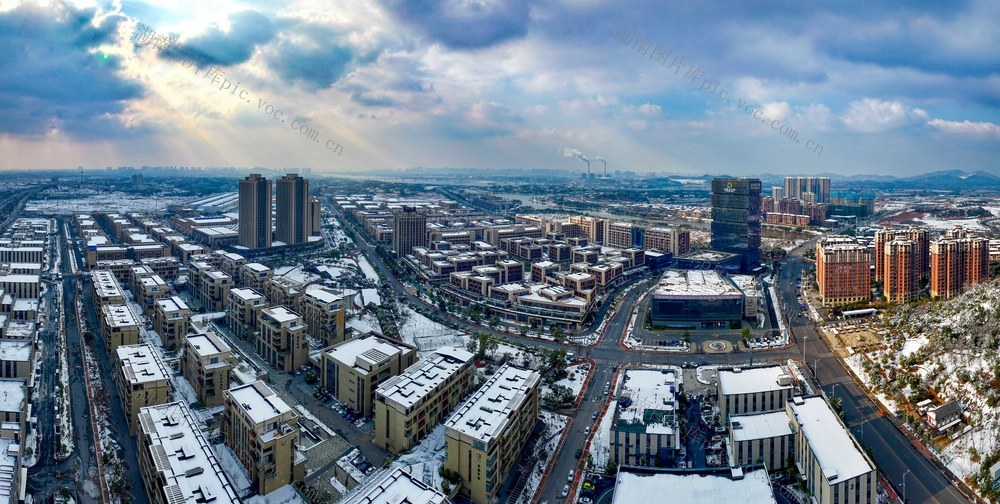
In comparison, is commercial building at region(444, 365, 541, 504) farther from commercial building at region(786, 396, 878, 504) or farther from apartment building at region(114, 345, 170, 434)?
apartment building at region(114, 345, 170, 434)

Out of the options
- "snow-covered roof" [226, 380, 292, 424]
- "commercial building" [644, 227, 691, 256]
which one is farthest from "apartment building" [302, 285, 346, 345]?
"commercial building" [644, 227, 691, 256]

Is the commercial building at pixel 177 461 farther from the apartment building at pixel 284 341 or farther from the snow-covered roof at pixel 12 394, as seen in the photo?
the apartment building at pixel 284 341

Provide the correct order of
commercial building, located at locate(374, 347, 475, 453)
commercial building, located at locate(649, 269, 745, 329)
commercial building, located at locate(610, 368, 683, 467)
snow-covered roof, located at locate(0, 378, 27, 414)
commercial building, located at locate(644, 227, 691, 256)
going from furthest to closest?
commercial building, located at locate(644, 227, 691, 256) → commercial building, located at locate(649, 269, 745, 329) → commercial building, located at locate(374, 347, 475, 453) → snow-covered roof, located at locate(0, 378, 27, 414) → commercial building, located at locate(610, 368, 683, 467)

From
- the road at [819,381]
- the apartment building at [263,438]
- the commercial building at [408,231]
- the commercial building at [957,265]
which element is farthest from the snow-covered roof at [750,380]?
the commercial building at [408,231]

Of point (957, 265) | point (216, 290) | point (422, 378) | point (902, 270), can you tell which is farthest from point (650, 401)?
point (216, 290)

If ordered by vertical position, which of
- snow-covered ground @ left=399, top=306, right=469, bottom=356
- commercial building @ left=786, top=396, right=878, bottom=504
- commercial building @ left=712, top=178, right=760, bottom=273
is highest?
commercial building @ left=712, top=178, right=760, bottom=273

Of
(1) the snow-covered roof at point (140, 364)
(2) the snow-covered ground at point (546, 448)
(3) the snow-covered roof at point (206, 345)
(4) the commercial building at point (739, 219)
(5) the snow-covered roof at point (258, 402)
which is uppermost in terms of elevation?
(4) the commercial building at point (739, 219)
